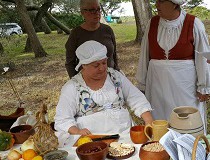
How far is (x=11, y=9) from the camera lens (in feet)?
42.1

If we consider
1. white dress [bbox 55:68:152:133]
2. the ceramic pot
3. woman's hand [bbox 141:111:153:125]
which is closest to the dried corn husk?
white dress [bbox 55:68:152:133]

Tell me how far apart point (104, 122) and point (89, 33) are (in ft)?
3.86

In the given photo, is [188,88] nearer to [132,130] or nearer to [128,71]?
[132,130]

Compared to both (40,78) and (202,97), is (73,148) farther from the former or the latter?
(40,78)

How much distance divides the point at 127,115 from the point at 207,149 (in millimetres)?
1108

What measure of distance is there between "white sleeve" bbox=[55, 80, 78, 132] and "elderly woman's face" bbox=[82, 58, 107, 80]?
0.55ft

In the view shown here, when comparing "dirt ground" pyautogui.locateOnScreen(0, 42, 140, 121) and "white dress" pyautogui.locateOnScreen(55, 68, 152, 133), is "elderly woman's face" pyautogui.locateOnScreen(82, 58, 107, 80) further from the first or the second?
"dirt ground" pyautogui.locateOnScreen(0, 42, 140, 121)

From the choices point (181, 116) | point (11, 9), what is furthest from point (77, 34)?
point (11, 9)

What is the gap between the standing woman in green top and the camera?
3.23m

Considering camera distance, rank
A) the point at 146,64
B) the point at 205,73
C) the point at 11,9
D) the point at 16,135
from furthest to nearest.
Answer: the point at 11,9 < the point at 146,64 < the point at 205,73 < the point at 16,135

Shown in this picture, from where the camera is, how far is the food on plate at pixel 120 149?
1846 millimetres

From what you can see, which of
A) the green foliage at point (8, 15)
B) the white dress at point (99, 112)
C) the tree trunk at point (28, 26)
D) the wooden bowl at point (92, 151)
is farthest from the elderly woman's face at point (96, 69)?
the green foliage at point (8, 15)

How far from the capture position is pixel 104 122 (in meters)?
2.51

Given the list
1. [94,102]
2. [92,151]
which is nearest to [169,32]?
[94,102]
